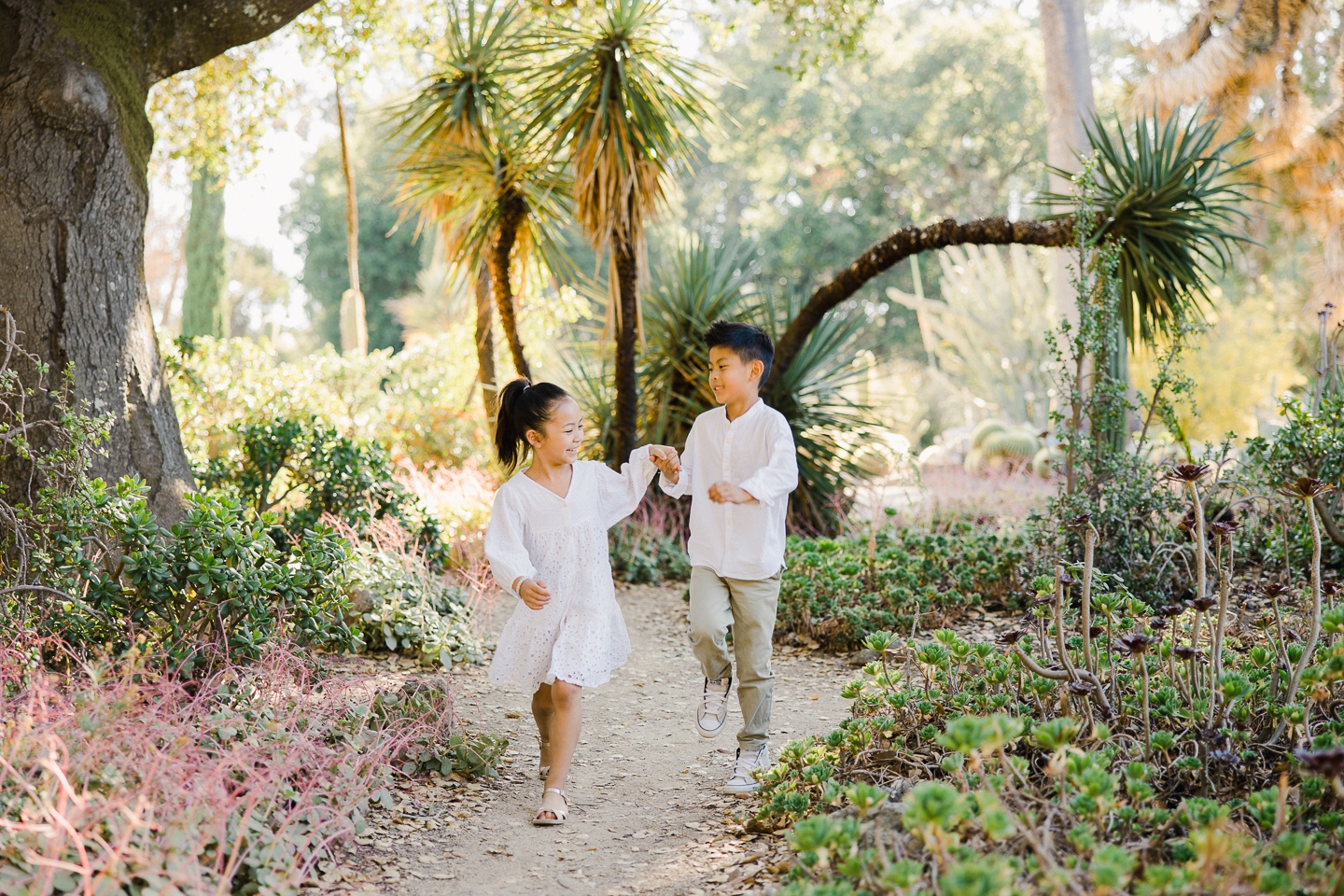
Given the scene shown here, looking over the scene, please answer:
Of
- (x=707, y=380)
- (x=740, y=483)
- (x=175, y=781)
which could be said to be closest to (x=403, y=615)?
(x=740, y=483)

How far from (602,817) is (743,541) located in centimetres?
98

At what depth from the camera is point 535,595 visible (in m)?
2.92

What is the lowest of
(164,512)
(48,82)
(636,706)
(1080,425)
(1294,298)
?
(636,706)

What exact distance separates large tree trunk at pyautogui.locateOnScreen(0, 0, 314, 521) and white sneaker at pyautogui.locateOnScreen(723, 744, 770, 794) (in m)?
2.63

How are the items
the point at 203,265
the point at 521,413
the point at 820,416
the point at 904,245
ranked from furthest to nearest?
the point at 203,265, the point at 820,416, the point at 904,245, the point at 521,413

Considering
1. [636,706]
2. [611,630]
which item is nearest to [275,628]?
[611,630]

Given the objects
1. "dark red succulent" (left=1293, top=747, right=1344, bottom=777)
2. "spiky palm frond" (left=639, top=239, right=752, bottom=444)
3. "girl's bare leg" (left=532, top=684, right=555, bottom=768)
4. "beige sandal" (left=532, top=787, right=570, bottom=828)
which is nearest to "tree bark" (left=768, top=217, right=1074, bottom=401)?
"spiky palm frond" (left=639, top=239, right=752, bottom=444)

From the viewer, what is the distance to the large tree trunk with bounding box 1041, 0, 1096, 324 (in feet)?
35.9

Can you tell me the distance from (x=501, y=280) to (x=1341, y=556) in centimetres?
588

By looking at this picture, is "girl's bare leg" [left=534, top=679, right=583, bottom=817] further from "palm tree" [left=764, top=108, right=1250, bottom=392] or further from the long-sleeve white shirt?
"palm tree" [left=764, top=108, right=1250, bottom=392]

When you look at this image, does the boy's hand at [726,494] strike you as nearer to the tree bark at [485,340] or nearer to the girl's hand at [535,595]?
the girl's hand at [535,595]

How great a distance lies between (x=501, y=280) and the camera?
7.97 meters

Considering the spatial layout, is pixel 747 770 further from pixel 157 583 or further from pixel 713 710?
pixel 157 583

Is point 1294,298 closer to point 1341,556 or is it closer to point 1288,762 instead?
point 1341,556
